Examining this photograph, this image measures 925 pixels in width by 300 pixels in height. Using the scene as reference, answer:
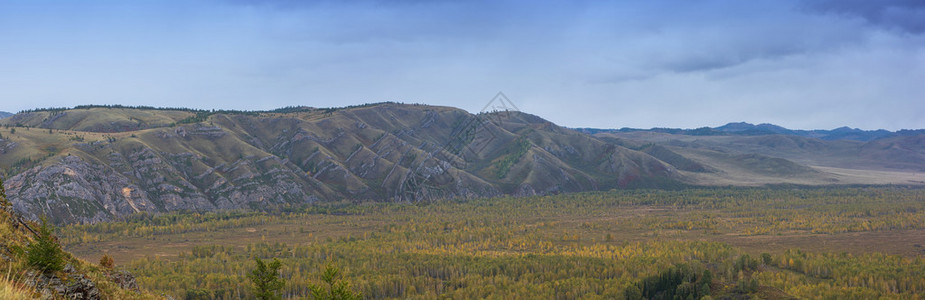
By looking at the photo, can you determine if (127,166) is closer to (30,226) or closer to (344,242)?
(344,242)

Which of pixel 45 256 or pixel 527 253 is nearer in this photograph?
pixel 45 256

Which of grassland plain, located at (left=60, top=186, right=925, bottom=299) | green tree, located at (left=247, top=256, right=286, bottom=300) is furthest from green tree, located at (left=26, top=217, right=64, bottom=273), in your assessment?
grassland plain, located at (left=60, top=186, right=925, bottom=299)

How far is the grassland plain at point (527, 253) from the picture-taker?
326 feet

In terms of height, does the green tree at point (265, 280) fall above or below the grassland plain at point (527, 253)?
above

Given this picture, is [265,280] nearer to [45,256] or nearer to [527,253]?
[45,256]

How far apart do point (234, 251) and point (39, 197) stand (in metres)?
74.9

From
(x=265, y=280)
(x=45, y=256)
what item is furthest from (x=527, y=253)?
(x=45, y=256)

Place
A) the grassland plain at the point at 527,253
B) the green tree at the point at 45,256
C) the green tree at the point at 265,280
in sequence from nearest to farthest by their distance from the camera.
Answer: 1. the green tree at the point at 45,256
2. the green tree at the point at 265,280
3. the grassland plain at the point at 527,253

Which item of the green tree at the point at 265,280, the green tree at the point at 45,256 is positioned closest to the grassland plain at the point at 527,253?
the green tree at the point at 265,280

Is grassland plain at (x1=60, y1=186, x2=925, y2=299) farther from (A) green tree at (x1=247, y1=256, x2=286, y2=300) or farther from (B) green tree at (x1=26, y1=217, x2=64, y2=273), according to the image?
(B) green tree at (x1=26, y1=217, x2=64, y2=273)

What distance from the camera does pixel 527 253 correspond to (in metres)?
139

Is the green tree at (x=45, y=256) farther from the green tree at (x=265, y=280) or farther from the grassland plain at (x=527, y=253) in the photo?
the grassland plain at (x=527, y=253)

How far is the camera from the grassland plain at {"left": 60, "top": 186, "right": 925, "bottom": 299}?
99.4 metres

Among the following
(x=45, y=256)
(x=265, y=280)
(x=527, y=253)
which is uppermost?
(x=45, y=256)
